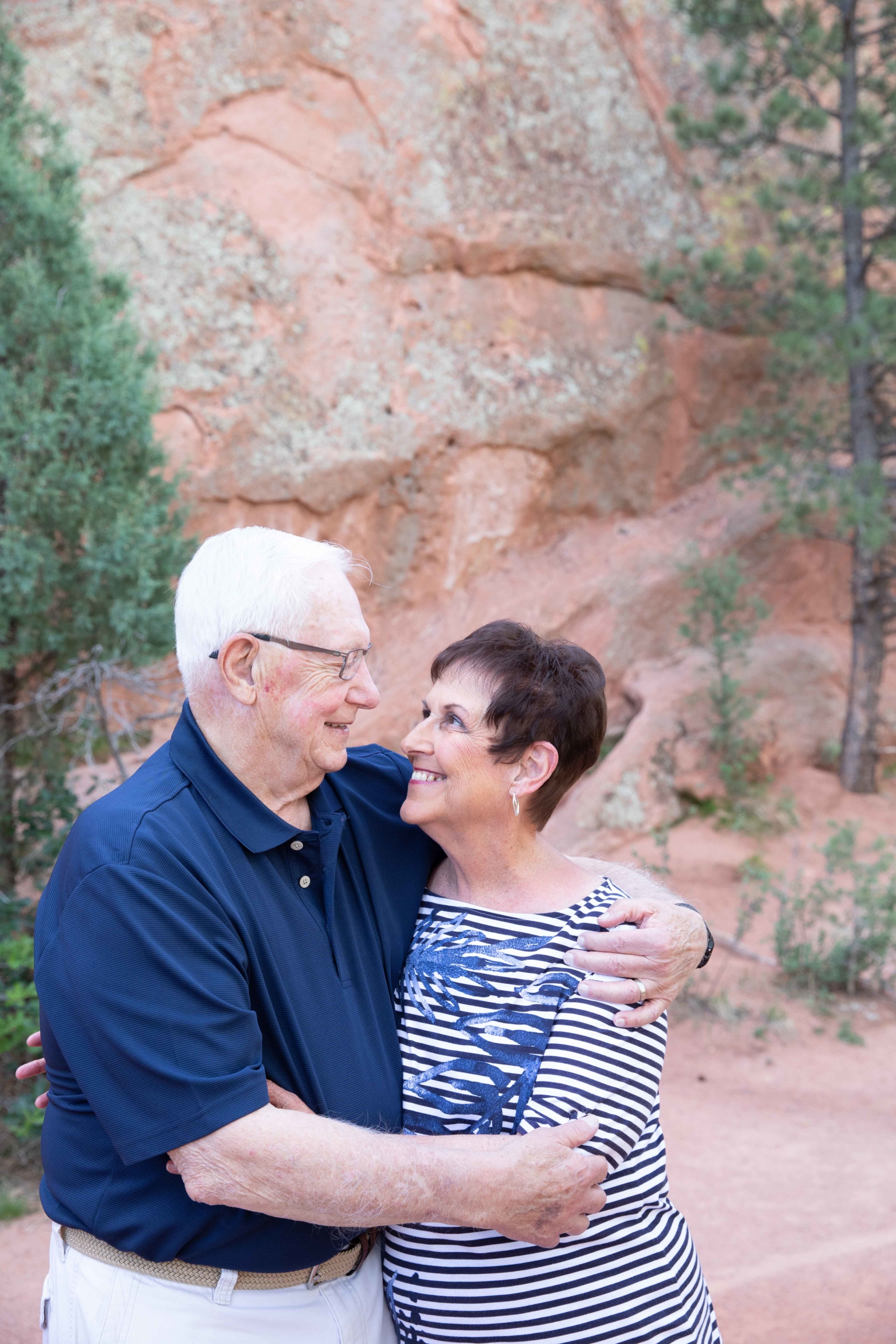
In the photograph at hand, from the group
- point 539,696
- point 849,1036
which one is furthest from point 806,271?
point 539,696

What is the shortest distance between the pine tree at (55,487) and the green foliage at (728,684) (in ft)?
13.8

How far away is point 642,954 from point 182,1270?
861 millimetres

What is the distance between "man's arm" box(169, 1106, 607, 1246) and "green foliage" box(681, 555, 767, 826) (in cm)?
620

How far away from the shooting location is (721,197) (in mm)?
9227

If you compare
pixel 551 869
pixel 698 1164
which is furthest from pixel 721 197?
pixel 551 869

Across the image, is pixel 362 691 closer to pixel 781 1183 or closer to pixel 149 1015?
pixel 149 1015

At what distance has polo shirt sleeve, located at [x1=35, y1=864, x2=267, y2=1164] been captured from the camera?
4.70 ft

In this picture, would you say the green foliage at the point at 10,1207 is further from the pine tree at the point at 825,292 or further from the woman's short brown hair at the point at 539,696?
the pine tree at the point at 825,292

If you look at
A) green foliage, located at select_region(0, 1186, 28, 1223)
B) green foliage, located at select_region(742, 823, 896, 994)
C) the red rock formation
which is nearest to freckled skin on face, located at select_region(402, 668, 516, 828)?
green foliage, located at select_region(0, 1186, 28, 1223)

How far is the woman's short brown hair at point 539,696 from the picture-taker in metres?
2.04

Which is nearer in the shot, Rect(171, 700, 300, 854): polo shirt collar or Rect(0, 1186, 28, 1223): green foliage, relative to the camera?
Rect(171, 700, 300, 854): polo shirt collar

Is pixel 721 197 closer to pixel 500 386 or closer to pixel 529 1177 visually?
pixel 500 386

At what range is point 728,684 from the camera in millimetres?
7656

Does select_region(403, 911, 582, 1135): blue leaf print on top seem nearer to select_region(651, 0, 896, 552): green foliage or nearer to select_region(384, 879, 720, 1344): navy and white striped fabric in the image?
select_region(384, 879, 720, 1344): navy and white striped fabric
